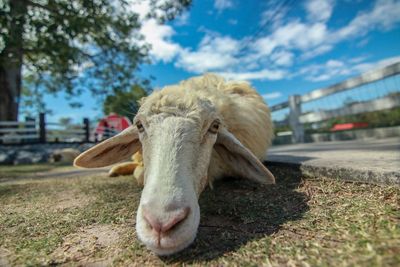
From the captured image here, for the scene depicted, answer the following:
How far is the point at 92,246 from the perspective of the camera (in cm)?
198

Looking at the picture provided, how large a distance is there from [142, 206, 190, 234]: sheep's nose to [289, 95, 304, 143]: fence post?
11.3 metres

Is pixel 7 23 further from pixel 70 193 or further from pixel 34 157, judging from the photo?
pixel 70 193

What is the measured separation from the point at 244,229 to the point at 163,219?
0.67 meters

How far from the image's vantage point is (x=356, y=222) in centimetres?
181

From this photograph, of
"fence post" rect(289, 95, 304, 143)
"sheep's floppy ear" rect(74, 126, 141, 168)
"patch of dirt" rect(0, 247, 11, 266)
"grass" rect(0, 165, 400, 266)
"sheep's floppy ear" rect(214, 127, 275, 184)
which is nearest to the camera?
"grass" rect(0, 165, 400, 266)

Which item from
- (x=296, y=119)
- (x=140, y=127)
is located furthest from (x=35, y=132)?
→ (x=140, y=127)

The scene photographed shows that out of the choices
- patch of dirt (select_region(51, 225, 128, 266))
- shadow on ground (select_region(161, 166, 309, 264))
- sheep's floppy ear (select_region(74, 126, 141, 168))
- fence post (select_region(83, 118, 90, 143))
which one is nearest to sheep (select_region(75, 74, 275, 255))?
sheep's floppy ear (select_region(74, 126, 141, 168))

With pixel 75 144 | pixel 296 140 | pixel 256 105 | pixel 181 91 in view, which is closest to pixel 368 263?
pixel 181 91

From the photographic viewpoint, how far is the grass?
156 cm

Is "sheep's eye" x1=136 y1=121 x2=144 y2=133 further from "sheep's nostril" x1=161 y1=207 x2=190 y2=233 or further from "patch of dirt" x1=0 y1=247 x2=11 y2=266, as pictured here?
"patch of dirt" x1=0 y1=247 x2=11 y2=266

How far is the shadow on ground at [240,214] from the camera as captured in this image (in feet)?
5.85

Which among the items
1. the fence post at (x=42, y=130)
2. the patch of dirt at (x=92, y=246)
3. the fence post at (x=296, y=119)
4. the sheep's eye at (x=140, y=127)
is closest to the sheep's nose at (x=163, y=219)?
the patch of dirt at (x=92, y=246)

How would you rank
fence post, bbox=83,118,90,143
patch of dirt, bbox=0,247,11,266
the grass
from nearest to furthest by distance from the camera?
1. the grass
2. patch of dirt, bbox=0,247,11,266
3. fence post, bbox=83,118,90,143

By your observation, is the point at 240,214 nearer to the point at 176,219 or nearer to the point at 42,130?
the point at 176,219
